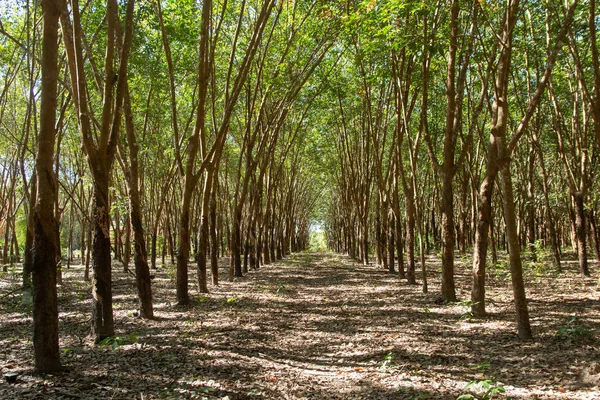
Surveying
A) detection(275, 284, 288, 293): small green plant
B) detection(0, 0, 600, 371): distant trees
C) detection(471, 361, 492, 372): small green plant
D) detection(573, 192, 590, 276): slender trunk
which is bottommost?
detection(471, 361, 492, 372): small green plant

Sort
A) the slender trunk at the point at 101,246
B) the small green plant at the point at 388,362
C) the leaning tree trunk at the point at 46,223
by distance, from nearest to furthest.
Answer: the leaning tree trunk at the point at 46,223 → the small green plant at the point at 388,362 → the slender trunk at the point at 101,246

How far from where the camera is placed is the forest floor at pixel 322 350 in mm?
4484

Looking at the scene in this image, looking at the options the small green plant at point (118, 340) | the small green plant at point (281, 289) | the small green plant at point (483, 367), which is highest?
the small green plant at point (118, 340)

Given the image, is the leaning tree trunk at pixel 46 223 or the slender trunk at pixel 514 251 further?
the slender trunk at pixel 514 251

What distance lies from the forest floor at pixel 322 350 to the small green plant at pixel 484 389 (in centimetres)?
1

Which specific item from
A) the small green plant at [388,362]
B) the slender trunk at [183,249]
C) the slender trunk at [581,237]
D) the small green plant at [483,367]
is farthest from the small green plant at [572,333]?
the slender trunk at [183,249]

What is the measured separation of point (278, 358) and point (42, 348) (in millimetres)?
2768

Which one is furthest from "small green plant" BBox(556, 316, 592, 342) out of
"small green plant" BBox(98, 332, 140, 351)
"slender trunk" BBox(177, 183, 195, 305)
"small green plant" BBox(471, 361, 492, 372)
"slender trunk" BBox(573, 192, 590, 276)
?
"slender trunk" BBox(177, 183, 195, 305)

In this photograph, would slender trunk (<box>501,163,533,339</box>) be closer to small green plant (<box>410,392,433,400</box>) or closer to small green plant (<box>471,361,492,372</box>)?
small green plant (<box>471,361,492,372</box>)

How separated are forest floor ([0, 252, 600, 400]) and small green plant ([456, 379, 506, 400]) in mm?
12

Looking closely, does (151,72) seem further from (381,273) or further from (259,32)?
(381,273)

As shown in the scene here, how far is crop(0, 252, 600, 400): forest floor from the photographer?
448cm

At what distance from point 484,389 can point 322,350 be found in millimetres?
2433

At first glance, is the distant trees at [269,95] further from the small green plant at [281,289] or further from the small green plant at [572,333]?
the small green plant at [281,289]
